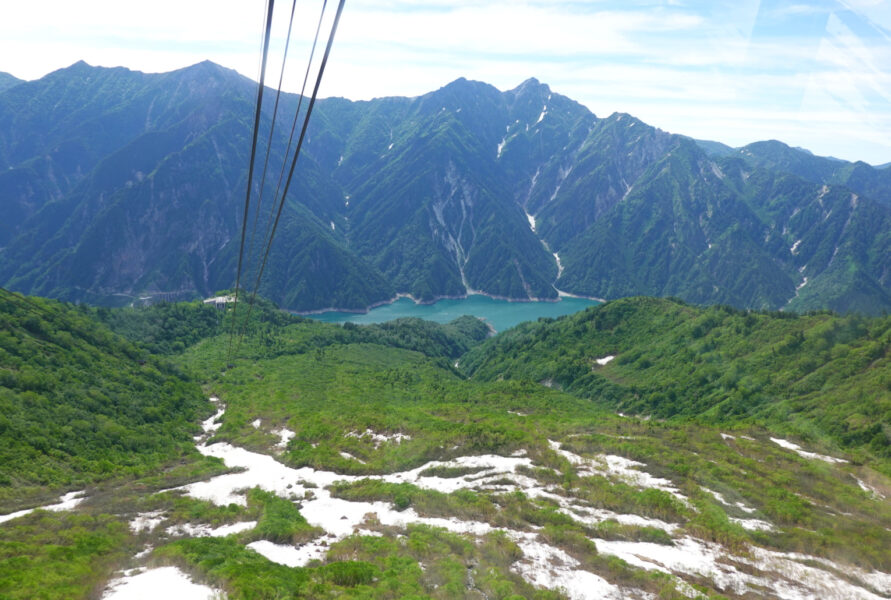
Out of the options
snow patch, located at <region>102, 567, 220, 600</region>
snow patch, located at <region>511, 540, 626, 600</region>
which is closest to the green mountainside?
snow patch, located at <region>102, 567, 220, 600</region>

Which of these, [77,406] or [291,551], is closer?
[291,551]

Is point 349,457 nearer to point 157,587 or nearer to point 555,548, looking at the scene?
point 555,548

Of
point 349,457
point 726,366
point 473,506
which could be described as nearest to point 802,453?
point 473,506

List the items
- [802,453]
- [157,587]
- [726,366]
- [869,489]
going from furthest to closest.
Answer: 1. [726,366]
2. [802,453]
3. [869,489]
4. [157,587]

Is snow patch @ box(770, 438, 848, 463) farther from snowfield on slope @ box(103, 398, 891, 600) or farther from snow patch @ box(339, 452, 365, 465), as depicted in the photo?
snow patch @ box(339, 452, 365, 465)

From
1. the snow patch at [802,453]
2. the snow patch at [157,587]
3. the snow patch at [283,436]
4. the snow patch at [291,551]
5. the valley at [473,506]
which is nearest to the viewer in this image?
the snow patch at [157,587]

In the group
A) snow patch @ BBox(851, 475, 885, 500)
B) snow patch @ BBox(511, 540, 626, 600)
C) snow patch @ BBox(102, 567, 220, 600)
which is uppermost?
snow patch @ BBox(102, 567, 220, 600)

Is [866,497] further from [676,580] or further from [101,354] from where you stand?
[101,354]

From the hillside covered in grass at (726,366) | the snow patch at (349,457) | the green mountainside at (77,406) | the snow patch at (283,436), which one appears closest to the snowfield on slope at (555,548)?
the snow patch at (349,457)

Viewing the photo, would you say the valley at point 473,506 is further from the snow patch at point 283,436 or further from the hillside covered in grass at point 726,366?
the hillside covered in grass at point 726,366

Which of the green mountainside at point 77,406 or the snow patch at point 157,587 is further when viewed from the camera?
the green mountainside at point 77,406

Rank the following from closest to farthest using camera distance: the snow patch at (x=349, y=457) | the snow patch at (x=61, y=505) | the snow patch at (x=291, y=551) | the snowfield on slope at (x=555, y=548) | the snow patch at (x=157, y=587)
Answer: the snow patch at (x=157, y=587)
the snowfield on slope at (x=555, y=548)
the snow patch at (x=291, y=551)
the snow patch at (x=61, y=505)
the snow patch at (x=349, y=457)

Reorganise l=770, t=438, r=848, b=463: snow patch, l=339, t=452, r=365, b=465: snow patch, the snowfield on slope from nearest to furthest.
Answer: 1. the snowfield on slope
2. l=339, t=452, r=365, b=465: snow patch
3. l=770, t=438, r=848, b=463: snow patch
